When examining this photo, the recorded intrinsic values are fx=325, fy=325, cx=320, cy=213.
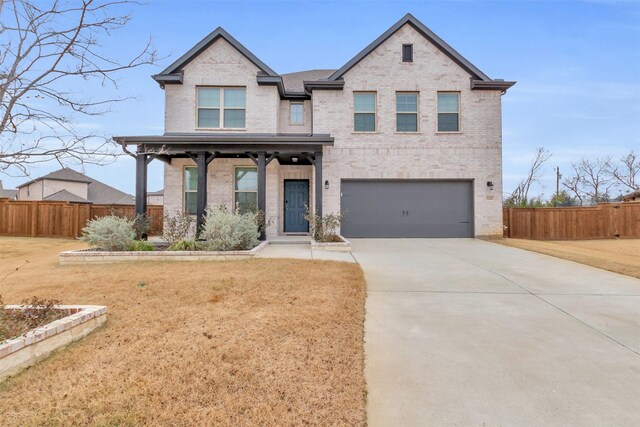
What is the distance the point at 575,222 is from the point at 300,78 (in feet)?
48.4

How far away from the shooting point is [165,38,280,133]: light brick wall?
1291cm

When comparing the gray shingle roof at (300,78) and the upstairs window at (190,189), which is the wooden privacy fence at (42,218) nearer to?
the upstairs window at (190,189)

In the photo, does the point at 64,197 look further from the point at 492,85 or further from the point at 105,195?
the point at 492,85

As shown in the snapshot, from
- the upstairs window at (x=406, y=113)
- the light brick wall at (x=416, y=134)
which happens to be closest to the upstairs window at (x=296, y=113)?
the light brick wall at (x=416, y=134)

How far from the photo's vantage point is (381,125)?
12992mm

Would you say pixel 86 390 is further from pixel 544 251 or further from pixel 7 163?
pixel 544 251

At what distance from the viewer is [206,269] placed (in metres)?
6.75

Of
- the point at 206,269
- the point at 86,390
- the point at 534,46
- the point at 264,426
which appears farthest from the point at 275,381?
the point at 534,46

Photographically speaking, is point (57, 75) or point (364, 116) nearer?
point (57, 75)

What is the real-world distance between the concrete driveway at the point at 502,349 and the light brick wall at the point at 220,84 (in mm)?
9035

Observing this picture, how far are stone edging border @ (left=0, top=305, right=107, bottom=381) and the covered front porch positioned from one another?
23.1 feet

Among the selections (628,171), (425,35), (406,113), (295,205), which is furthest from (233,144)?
(628,171)

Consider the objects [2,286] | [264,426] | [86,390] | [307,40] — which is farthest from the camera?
[307,40]

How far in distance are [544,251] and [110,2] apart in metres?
11.3
